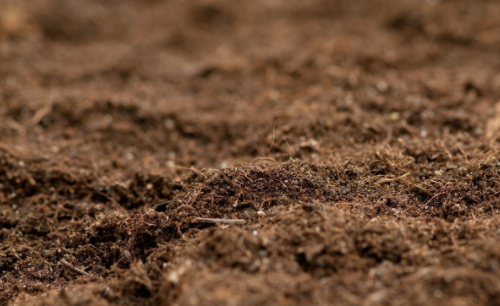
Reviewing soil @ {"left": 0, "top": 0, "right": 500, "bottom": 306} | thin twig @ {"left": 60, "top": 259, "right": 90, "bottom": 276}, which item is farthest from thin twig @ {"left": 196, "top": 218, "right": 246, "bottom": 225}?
thin twig @ {"left": 60, "top": 259, "right": 90, "bottom": 276}

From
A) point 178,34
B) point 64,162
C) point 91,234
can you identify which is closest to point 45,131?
point 64,162

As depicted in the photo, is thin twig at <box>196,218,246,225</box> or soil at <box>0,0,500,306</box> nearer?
soil at <box>0,0,500,306</box>

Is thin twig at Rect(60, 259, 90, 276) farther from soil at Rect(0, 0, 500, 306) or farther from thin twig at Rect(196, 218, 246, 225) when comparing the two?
thin twig at Rect(196, 218, 246, 225)

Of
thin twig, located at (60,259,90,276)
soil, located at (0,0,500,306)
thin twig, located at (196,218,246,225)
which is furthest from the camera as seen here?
thin twig, located at (60,259,90,276)

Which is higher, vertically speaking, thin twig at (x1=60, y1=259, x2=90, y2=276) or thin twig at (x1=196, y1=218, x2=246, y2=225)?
thin twig at (x1=196, y1=218, x2=246, y2=225)

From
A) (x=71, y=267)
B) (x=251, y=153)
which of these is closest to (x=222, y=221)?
(x=71, y=267)

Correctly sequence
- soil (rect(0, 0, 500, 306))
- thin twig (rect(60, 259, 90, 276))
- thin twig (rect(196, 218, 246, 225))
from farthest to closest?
thin twig (rect(60, 259, 90, 276))
thin twig (rect(196, 218, 246, 225))
soil (rect(0, 0, 500, 306))

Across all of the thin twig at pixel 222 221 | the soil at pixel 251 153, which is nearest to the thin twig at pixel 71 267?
the soil at pixel 251 153

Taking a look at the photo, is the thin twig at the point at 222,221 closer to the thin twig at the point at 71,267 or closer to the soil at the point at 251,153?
the soil at the point at 251,153

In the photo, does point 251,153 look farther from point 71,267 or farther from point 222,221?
point 71,267
